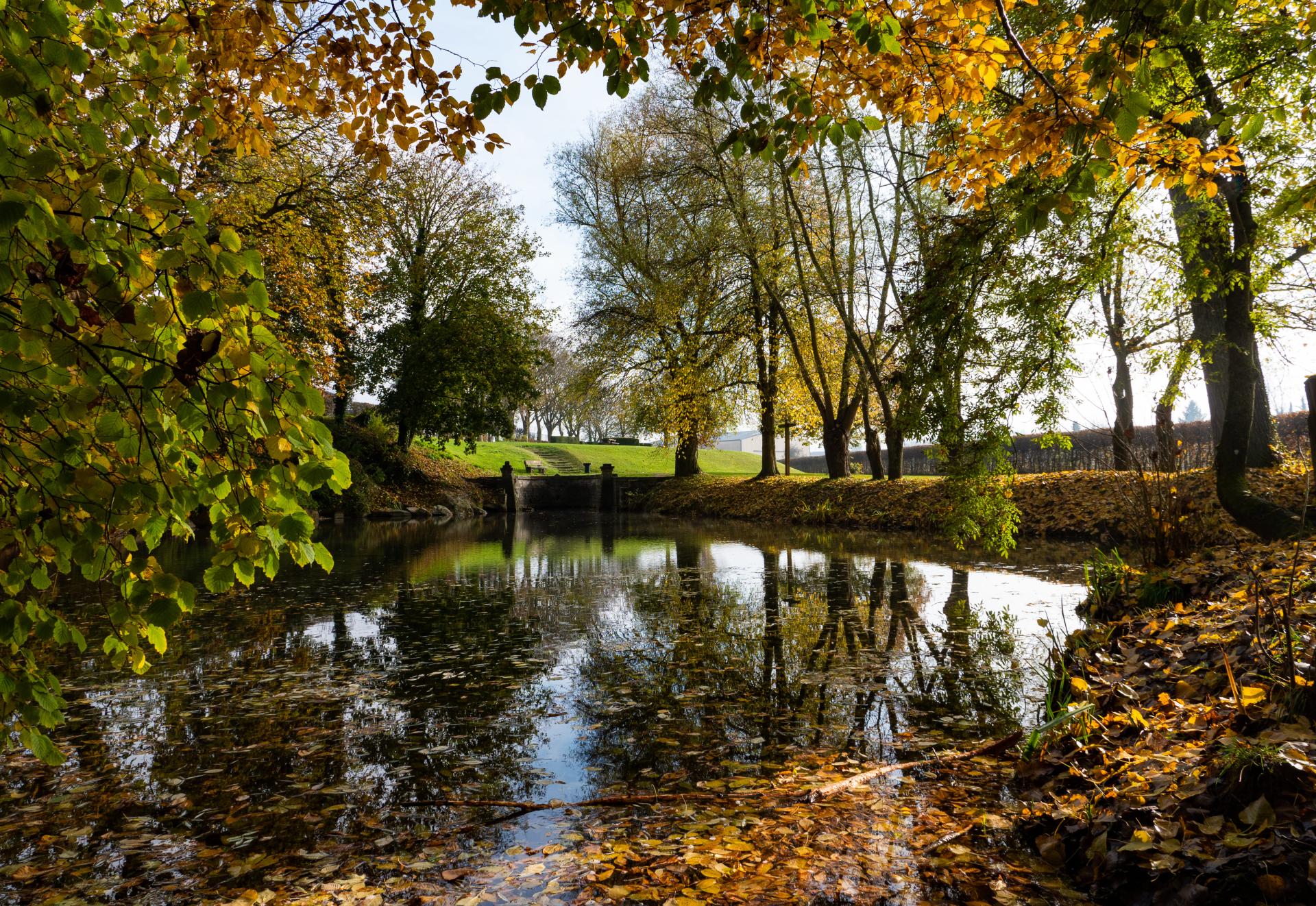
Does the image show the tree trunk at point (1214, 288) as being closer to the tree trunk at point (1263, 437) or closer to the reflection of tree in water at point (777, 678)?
the tree trunk at point (1263, 437)

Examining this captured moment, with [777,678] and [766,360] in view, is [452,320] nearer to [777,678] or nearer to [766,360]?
[766,360]

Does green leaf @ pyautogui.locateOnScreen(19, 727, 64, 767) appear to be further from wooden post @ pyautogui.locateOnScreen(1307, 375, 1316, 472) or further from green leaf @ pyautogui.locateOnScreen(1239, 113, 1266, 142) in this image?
wooden post @ pyautogui.locateOnScreen(1307, 375, 1316, 472)

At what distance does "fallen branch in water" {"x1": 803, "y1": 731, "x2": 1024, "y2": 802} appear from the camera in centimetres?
361

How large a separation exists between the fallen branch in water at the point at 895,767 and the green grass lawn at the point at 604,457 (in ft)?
118

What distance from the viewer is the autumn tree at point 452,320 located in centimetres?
2764

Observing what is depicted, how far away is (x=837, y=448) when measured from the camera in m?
23.8

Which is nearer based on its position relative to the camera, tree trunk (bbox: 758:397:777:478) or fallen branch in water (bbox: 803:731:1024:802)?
fallen branch in water (bbox: 803:731:1024:802)

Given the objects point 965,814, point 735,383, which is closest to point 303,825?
point 965,814

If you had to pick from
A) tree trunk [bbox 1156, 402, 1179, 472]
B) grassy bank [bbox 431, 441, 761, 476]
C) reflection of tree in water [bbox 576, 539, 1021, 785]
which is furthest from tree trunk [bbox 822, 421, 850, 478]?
grassy bank [bbox 431, 441, 761, 476]

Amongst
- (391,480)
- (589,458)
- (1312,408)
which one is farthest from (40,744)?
(589,458)

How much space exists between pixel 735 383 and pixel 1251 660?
22902 mm

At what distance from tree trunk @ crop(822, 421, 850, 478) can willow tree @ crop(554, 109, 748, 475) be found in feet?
13.4

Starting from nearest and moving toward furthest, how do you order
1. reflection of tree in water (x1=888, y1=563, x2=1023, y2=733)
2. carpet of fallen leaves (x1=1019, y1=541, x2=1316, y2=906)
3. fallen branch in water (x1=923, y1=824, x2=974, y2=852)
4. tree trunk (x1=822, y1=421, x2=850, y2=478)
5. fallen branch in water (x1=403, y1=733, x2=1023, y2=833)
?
1. carpet of fallen leaves (x1=1019, y1=541, x2=1316, y2=906)
2. fallen branch in water (x1=923, y1=824, x2=974, y2=852)
3. fallen branch in water (x1=403, y1=733, x2=1023, y2=833)
4. reflection of tree in water (x1=888, y1=563, x2=1023, y2=733)
5. tree trunk (x1=822, y1=421, x2=850, y2=478)

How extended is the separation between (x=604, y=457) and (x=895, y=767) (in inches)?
1889
